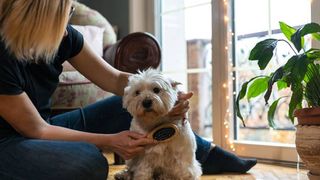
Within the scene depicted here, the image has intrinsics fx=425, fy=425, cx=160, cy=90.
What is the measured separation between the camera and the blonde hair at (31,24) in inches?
50.0

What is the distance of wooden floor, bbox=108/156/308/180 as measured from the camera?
1.82 meters

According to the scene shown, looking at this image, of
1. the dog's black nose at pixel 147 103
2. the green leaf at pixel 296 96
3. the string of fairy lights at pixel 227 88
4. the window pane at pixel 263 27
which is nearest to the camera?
the dog's black nose at pixel 147 103

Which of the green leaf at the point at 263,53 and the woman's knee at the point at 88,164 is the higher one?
the green leaf at the point at 263,53

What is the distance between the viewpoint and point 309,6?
222 centimetres

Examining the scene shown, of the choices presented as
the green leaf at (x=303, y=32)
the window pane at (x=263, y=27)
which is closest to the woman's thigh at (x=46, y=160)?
the green leaf at (x=303, y=32)

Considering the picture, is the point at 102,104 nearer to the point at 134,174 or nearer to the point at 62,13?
the point at 134,174

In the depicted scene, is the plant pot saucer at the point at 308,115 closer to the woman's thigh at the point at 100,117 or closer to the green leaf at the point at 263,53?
the green leaf at the point at 263,53

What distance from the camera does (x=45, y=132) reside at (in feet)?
4.58

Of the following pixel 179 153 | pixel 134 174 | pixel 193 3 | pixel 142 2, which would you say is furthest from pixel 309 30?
pixel 142 2

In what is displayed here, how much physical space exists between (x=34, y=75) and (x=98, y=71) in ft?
0.97

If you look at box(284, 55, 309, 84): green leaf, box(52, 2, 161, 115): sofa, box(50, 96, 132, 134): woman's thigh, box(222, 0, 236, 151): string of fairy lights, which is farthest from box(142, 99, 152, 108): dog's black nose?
box(222, 0, 236, 151): string of fairy lights

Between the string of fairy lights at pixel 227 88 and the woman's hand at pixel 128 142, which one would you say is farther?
the string of fairy lights at pixel 227 88

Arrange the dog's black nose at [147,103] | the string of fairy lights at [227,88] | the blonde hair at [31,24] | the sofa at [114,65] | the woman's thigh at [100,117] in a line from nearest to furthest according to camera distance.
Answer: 1. the blonde hair at [31,24]
2. the dog's black nose at [147,103]
3. the woman's thigh at [100,117]
4. the sofa at [114,65]
5. the string of fairy lights at [227,88]

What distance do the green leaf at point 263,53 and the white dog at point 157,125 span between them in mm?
419
